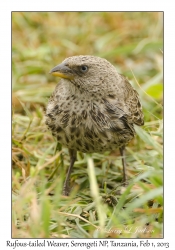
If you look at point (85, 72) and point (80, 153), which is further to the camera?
point (80, 153)

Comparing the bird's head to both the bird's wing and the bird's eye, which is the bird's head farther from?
the bird's wing

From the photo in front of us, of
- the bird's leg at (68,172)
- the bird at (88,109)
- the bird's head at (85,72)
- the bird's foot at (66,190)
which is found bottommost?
the bird's foot at (66,190)

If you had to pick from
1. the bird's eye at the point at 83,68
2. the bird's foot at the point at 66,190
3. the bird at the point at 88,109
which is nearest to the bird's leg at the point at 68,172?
the bird's foot at the point at 66,190

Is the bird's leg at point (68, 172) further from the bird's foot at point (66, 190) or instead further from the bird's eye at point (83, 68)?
the bird's eye at point (83, 68)

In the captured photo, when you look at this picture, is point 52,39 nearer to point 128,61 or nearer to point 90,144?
point 128,61

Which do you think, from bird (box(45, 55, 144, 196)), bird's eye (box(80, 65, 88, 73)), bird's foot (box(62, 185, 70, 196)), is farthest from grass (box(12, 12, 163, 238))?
bird's eye (box(80, 65, 88, 73))

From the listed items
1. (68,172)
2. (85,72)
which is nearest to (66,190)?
(68,172)

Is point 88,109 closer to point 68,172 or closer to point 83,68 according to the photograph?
point 83,68
